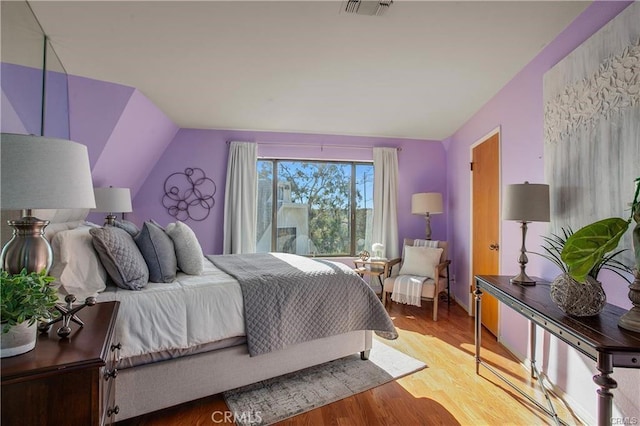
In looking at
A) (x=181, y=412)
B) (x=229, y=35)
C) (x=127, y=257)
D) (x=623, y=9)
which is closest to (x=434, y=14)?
(x=623, y=9)

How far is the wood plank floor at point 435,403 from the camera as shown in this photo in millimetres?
1787

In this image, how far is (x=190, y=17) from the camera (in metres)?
1.98

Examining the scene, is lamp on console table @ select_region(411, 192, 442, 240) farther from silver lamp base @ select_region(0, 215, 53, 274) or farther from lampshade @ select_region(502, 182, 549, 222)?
silver lamp base @ select_region(0, 215, 53, 274)

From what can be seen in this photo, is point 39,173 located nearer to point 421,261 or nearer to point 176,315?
point 176,315

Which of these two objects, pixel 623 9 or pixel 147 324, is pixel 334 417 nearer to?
pixel 147 324

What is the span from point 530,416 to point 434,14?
8.51 ft

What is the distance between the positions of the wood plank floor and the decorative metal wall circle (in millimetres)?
2694

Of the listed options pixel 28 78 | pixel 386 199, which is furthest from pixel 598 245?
pixel 386 199

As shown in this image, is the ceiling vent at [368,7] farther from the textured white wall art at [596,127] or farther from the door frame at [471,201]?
the door frame at [471,201]

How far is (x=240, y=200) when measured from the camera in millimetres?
4133

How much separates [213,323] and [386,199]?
10.6 ft

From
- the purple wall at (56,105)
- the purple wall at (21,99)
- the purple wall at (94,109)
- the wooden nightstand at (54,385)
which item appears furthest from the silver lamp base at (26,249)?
the purple wall at (94,109)

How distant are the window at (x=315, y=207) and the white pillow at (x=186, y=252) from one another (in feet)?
Result: 7.21

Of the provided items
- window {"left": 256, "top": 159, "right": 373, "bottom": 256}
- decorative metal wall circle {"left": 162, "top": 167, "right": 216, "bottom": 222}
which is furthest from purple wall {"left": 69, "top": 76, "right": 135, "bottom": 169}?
window {"left": 256, "top": 159, "right": 373, "bottom": 256}
